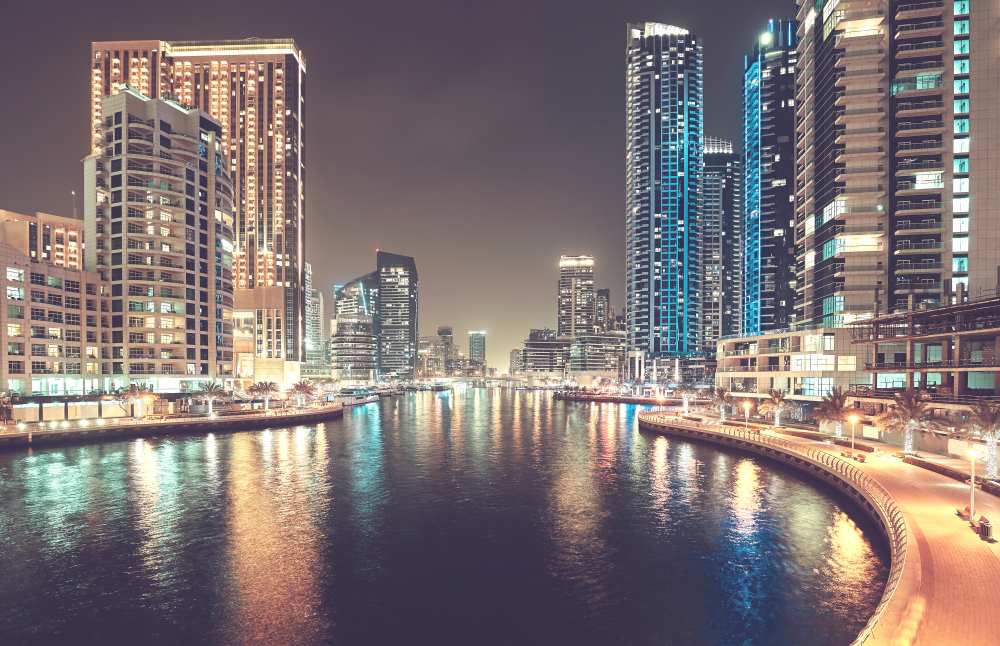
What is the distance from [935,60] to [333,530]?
139 metres

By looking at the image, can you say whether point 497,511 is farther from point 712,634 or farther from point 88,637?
point 88,637

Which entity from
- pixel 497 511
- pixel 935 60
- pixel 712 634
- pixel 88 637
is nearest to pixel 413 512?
pixel 497 511

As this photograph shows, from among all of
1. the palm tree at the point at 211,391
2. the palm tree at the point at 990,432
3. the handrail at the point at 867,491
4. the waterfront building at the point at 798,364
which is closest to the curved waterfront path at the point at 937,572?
the handrail at the point at 867,491

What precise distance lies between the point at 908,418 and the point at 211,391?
442 ft

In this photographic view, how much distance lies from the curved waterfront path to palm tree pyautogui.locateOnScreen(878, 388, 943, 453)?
1062 cm

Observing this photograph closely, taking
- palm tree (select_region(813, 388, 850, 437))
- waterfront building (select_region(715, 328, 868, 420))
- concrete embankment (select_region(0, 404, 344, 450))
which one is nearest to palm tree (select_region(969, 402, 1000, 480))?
palm tree (select_region(813, 388, 850, 437))

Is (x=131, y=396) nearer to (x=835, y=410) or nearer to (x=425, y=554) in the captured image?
(x=425, y=554)

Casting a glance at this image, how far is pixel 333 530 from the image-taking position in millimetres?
49406

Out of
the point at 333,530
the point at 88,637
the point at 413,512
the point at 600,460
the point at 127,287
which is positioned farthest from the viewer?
the point at 127,287

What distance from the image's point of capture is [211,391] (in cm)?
12962

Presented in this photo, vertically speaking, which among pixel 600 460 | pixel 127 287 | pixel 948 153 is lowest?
pixel 600 460

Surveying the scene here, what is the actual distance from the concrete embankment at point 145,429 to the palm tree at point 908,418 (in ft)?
389

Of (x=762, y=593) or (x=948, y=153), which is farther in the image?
(x=948, y=153)

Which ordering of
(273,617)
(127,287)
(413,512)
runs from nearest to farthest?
1. (273,617)
2. (413,512)
3. (127,287)
